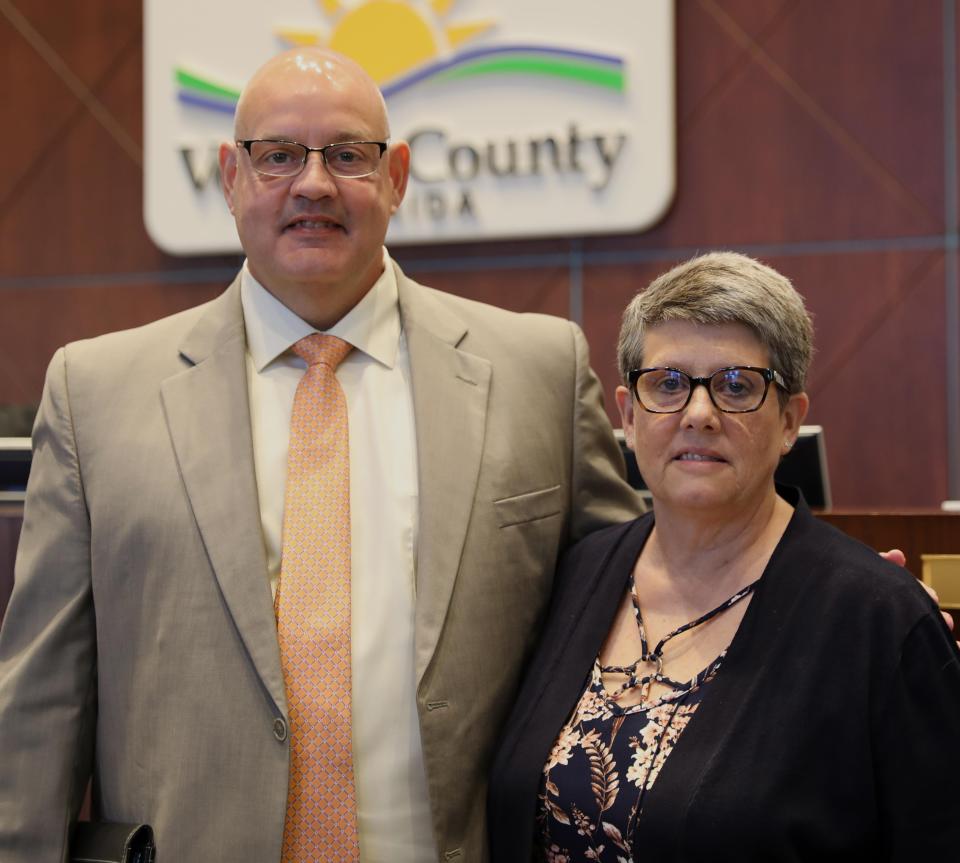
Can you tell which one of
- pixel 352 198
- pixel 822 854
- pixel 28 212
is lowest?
pixel 822 854

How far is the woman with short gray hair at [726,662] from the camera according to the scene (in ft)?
5.51

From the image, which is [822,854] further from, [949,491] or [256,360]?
[949,491]

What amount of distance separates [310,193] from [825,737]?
A: 3.82ft

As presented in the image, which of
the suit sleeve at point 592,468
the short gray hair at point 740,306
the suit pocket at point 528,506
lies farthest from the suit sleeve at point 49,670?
the short gray hair at point 740,306

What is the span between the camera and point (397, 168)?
7.56 ft

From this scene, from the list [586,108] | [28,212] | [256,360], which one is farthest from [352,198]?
[28,212]

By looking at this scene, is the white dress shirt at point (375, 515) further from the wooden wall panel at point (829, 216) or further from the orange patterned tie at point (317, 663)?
the wooden wall panel at point (829, 216)

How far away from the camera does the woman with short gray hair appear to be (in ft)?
5.51

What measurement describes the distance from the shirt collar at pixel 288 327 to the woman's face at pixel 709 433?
537 mm

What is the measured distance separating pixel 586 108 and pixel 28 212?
7.83 feet

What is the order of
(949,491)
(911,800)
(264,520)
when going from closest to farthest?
1. (911,800)
2. (264,520)
3. (949,491)

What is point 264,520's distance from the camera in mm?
2059

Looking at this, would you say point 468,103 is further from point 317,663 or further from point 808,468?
point 317,663

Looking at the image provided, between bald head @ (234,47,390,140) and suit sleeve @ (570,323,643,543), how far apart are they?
1.90 ft
